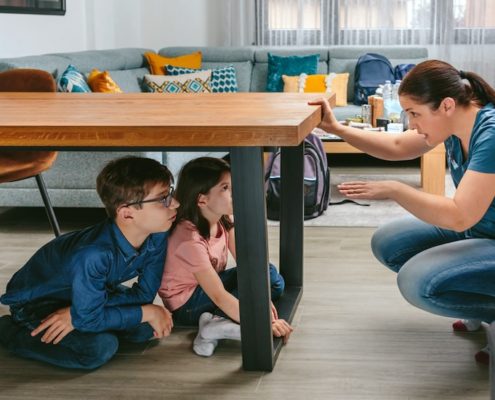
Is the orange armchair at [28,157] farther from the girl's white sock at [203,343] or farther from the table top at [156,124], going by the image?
the girl's white sock at [203,343]

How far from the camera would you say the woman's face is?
6.97 ft

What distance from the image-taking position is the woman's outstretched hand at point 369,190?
1974mm

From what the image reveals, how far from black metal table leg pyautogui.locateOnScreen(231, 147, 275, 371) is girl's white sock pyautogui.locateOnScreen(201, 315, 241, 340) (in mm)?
151

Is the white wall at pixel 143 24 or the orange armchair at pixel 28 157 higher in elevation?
the white wall at pixel 143 24

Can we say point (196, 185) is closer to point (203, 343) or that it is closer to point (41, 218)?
point (203, 343)

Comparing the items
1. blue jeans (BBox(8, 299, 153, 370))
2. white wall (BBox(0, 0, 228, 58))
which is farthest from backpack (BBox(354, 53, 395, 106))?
blue jeans (BBox(8, 299, 153, 370))

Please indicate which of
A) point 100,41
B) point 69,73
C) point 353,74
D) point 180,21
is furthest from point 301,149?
point 180,21

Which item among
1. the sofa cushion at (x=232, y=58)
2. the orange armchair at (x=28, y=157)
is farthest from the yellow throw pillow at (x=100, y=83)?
the sofa cushion at (x=232, y=58)

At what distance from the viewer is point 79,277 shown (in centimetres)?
215

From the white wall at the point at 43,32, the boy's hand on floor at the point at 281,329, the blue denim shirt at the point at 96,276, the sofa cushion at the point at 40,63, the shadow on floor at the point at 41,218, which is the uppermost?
the white wall at the point at 43,32

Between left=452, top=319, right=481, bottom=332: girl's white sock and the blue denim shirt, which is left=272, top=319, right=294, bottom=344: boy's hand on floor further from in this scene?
left=452, top=319, right=481, bottom=332: girl's white sock

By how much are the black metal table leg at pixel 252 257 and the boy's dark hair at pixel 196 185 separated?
0.37 m

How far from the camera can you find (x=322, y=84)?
6.20 meters

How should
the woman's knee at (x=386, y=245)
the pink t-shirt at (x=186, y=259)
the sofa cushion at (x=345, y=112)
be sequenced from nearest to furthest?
1. the pink t-shirt at (x=186, y=259)
2. the woman's knee at (x=386, y=245)
3. the sofa cushion at (x=345, y=112)
